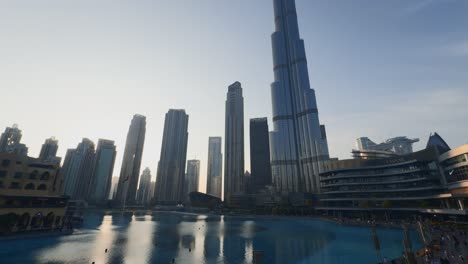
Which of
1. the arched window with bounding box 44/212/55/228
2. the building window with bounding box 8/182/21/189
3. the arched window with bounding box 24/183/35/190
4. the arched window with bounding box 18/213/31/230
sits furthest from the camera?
the arched window with bounding box 44/212/55/228

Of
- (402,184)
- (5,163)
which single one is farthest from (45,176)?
(402,184)

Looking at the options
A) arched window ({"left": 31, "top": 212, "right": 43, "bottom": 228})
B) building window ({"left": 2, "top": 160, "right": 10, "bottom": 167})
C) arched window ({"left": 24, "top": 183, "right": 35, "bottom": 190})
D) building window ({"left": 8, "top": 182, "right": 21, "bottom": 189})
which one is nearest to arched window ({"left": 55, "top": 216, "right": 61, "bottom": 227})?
arched window ({"left": 31, "top": 212, "right": 43, "bottom": 228})

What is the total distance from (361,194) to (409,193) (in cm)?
2050

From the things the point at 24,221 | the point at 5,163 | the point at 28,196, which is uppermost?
the point at 5,163

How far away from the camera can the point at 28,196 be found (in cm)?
5916

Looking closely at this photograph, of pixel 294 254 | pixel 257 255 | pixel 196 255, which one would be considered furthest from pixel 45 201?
pixel 257 255

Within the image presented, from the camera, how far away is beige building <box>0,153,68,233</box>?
54969mm

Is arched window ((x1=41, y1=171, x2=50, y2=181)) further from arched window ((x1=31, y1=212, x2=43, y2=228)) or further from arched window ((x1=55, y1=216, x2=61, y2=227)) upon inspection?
arched window ((x1=55, y1=216, x2=61, y2=227))

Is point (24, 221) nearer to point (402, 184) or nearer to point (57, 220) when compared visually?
point (57, 220)

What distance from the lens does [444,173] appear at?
92312 millimetres

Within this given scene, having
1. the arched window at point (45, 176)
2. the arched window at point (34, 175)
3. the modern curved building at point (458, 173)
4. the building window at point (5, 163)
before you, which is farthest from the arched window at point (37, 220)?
the modern curved building at point (458, 173)

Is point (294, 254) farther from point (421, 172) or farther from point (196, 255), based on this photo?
point (421, 172)

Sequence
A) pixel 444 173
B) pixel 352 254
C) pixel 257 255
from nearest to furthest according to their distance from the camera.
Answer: pixel 257 255 < pixel 352 254 < pixel 444 173

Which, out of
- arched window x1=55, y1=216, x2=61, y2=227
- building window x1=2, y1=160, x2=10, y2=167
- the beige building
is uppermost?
building window x1=2, y1=160, x2=10, y2=167
